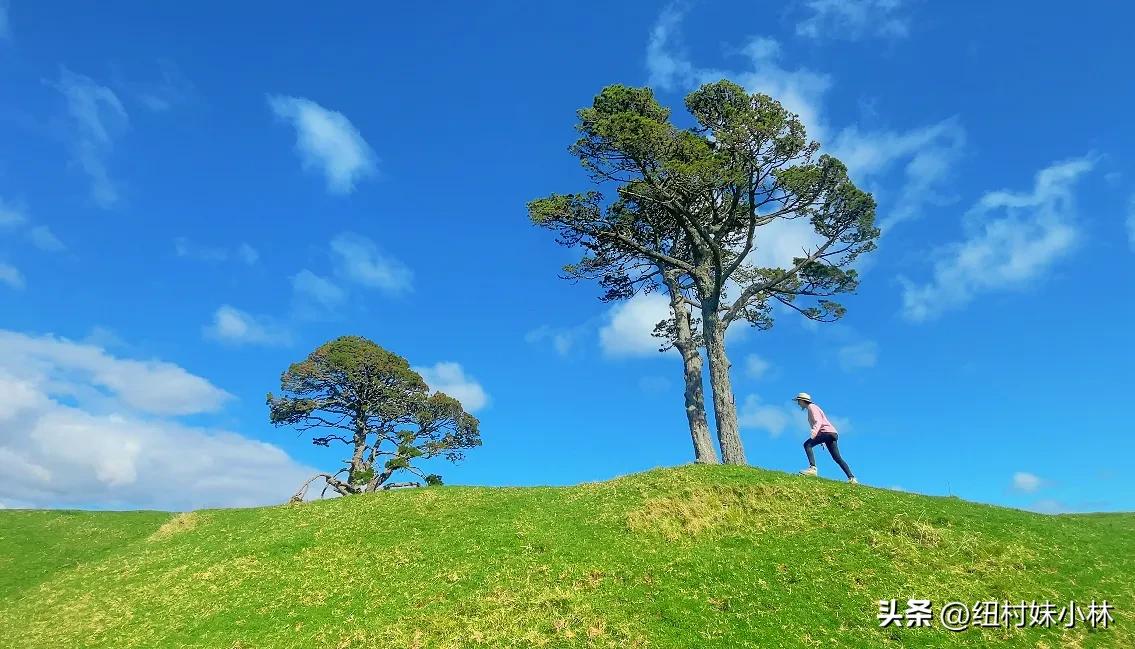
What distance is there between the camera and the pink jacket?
78.1 ft

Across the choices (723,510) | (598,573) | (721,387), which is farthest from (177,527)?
(721,387)

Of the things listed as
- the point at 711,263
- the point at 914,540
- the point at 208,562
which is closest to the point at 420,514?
the point at 208,562

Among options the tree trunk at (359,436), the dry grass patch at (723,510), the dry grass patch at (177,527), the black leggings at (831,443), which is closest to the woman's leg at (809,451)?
the black leggings at (831,443)

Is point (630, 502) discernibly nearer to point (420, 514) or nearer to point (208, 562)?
point (420, 514)

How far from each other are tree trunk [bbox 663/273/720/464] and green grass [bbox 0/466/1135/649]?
193 inches

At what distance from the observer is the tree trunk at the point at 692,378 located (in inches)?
1177

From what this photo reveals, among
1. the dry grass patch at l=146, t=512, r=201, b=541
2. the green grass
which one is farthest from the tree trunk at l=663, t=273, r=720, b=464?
the dry grass patch at l=146, t=512, r=201, b=541

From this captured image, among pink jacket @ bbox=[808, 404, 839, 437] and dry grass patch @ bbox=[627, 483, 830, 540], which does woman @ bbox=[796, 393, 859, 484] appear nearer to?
pink jacket @ bbox=[808, 404, 839, 437]

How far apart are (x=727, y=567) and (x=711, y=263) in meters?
19.1

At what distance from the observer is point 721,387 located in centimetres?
2934

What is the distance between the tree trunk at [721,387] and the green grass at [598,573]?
380cm

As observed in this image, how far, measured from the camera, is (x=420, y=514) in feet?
77.7

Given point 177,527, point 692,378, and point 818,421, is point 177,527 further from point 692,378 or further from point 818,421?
point 818,421

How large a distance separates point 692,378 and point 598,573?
15.5m
